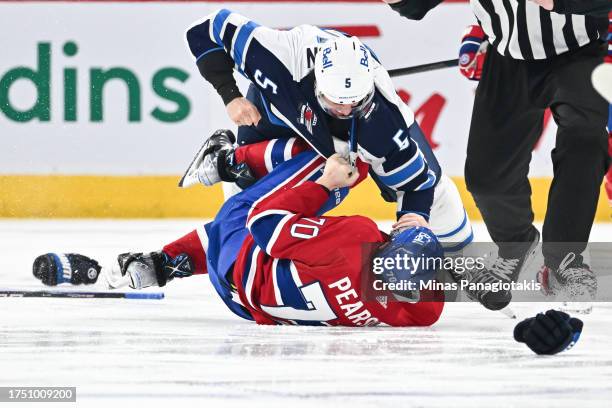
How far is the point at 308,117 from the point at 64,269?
0.88 metres

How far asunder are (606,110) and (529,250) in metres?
0.67

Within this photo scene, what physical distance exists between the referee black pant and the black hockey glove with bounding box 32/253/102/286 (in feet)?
3.77

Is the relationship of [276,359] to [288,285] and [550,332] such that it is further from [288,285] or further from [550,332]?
[550,332]

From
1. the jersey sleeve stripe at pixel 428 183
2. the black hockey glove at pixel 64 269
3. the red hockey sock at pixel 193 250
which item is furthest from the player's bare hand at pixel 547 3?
the black hockey glove at pixel 64 269

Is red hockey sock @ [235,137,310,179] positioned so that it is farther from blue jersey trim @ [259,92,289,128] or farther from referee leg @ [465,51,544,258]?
referee leg @ [465,51,544,258]

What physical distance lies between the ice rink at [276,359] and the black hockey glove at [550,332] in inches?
1.2

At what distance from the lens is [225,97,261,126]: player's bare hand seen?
11.0 feet

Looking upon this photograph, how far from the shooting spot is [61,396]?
2.08m

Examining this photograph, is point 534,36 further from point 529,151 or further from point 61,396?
point 61,396

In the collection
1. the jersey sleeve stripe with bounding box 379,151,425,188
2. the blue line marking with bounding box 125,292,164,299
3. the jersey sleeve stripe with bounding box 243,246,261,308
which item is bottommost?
the blue line marking with bounding box 125,292,164,299

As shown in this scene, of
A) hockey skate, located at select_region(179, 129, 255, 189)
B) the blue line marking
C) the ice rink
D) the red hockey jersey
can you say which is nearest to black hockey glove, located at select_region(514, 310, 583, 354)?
the ice rink

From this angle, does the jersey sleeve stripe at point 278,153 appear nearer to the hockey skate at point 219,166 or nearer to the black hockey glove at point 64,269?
the hockey skate at point 219,166

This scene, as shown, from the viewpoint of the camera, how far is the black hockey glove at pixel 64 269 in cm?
357

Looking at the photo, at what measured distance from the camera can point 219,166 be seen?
3.62 meters
